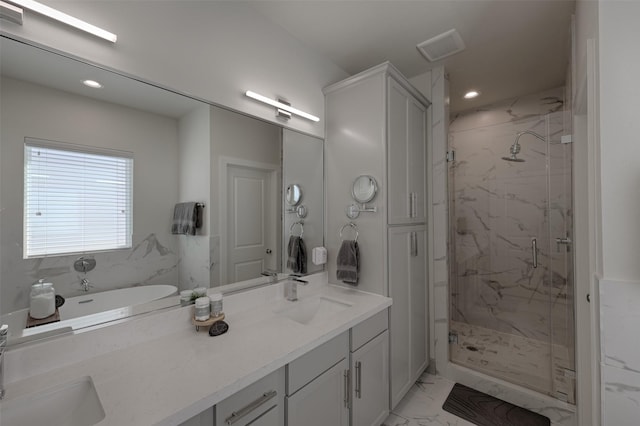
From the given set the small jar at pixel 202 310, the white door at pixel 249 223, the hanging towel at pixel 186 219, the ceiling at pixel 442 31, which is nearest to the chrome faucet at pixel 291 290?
the white door at pixel 249 223

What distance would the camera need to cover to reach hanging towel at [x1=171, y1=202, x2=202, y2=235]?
1285mm

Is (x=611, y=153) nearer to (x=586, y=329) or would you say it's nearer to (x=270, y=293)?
(x=586, y=329)

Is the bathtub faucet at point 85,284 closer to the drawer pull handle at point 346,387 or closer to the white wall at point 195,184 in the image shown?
the white wall at point 195,184

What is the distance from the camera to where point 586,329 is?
1565 millimetres

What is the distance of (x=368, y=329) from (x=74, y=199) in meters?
1.53

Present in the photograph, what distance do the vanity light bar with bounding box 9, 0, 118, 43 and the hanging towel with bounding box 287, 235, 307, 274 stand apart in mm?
1357

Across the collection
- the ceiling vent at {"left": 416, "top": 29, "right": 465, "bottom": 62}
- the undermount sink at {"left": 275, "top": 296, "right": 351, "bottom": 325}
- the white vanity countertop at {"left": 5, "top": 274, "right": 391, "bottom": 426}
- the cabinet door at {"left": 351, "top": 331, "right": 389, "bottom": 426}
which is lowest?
the cabinet door at {"left": 351, "top": 331, "right": 389, "bottom": 426}

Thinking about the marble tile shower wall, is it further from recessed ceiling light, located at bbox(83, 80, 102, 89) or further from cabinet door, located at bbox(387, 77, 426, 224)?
recessed ceiling light, located at bbox(83, 80, 102, 89)

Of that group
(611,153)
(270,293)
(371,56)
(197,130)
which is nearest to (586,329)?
(611,153)

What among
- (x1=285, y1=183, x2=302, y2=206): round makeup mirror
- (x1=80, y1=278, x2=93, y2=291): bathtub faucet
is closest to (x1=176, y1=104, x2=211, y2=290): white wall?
(x1=80, y1=278, x2=93, y2=291): bathtub faucet

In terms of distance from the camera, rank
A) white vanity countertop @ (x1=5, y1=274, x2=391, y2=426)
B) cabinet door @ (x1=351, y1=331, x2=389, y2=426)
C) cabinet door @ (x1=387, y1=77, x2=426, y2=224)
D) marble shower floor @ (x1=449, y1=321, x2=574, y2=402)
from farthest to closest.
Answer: marble shower floor @ (x1=449, y1=321, x2=574, y2=402) → cabinet door @ (x1=387, y1=77, x2=426, y2=224) → cabinet door @ (x1=351, y1=331, x2=389, y2=426) → white vanity countertop @ (x1=5, y1=274, x2=391, y2=426)

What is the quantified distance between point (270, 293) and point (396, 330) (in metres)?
0.92

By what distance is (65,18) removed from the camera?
95 centimetres

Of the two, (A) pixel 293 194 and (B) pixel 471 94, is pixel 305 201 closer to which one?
(A) pixel 293 194
